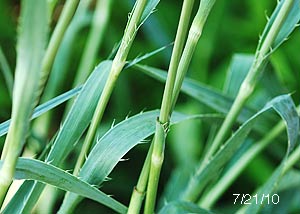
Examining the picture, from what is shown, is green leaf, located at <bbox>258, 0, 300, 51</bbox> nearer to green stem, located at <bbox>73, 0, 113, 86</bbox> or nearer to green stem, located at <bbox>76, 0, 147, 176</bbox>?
green stem, located at <bbox>76, 0, 147, 176</bbox>

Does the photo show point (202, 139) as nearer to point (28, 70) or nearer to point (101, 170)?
point (101, 170)

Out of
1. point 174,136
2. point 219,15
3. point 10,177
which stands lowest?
point 10,177

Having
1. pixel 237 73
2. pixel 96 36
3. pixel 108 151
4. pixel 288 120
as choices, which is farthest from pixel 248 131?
pixel 96 36

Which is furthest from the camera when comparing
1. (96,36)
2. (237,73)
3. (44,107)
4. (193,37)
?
(96,36)

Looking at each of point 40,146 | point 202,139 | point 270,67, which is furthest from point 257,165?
point 40,146

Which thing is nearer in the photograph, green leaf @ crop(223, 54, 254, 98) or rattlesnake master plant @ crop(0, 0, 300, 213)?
rattlesnake master plant @ crop(0, 0, 300, 213)

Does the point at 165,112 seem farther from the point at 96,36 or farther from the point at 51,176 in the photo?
the point at 96,36

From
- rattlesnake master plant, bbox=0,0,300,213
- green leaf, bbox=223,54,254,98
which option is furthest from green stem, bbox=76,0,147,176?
green leaf, bbox=223,54,254,98
